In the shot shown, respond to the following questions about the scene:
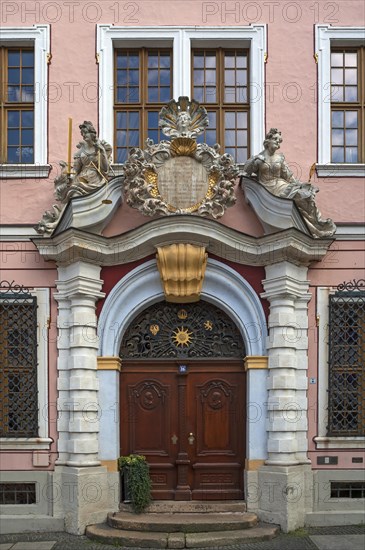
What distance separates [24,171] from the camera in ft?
36.8

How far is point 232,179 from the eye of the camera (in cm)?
1084

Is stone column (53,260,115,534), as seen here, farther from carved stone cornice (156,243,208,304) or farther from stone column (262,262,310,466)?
stone column (262,262,310,466)

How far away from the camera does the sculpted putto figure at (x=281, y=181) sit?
1077cm

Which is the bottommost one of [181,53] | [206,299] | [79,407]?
[79,407]

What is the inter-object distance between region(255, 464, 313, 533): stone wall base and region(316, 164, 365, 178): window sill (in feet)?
14.4

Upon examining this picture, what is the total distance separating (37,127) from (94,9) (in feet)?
6.78

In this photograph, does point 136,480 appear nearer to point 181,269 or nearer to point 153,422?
point 153,422

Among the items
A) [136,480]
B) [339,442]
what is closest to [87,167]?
[136,480]

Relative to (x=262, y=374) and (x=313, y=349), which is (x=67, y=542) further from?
(x=313, y=349)

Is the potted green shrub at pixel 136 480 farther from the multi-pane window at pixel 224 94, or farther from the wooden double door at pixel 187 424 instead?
the multi-pane window at pixel 224 94

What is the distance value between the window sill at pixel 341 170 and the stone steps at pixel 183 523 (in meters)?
5.20

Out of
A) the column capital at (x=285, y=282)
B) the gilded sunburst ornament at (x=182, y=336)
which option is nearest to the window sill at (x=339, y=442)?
the column capital at (x=285, y=282)

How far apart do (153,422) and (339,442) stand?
2.79m

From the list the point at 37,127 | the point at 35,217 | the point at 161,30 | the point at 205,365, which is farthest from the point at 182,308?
the point at 161,30
